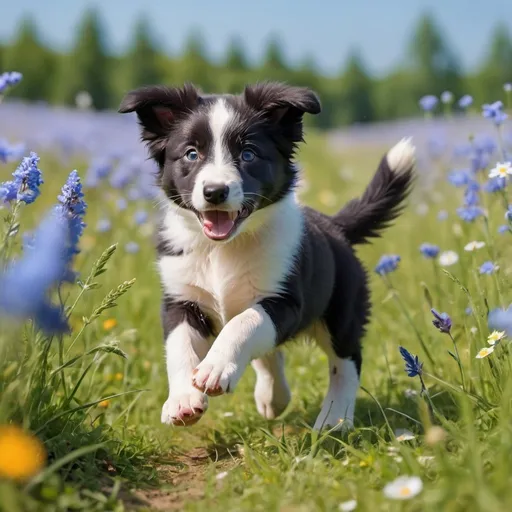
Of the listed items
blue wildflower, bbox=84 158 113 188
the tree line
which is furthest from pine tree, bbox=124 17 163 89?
blue wildflower, bbox=84 158 113 188

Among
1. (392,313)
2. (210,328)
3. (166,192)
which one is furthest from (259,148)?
(392,313)

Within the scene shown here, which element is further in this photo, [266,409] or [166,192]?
[266,409]

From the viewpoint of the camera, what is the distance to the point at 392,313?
577 centimetres

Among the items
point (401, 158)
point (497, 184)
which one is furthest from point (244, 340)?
point (401, 158)

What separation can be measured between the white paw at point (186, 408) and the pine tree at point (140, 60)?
38.5m

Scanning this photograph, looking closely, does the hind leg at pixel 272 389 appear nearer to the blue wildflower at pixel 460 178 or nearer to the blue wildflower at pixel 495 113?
the blue wildflower at pixel 460 178

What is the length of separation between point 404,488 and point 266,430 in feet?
2.98

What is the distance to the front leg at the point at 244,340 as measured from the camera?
2.90 m

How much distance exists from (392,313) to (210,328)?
243 centimetres

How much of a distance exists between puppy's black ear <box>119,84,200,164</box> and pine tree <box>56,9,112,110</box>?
3342 centimetres

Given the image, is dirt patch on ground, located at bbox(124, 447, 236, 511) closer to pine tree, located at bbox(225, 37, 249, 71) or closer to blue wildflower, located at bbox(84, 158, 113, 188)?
blue wildflower, located at bbox(84, 158, 113, 188)

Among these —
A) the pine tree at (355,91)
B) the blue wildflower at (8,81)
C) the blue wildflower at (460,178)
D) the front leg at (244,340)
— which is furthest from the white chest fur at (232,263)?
the pine tree at (355,91)

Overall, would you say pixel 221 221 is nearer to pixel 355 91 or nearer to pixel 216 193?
pixel 216 193

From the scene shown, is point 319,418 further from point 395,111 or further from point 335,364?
point 395,111
